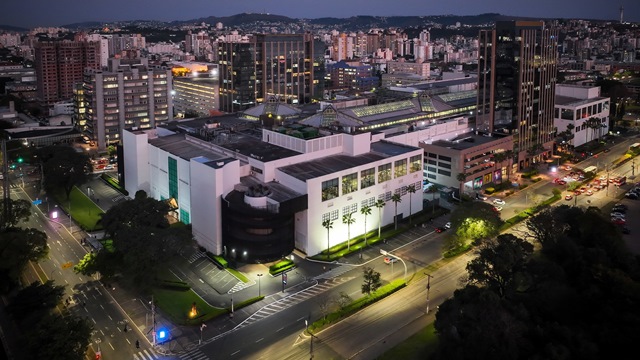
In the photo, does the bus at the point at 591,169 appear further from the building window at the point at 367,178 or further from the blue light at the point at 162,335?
the blue light at the point at 162,335

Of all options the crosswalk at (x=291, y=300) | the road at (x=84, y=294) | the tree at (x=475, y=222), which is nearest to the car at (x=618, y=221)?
the tree at (x=475, y=222)

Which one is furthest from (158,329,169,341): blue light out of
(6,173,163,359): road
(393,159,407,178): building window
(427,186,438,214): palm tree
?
(427,186,438,214): palm tree

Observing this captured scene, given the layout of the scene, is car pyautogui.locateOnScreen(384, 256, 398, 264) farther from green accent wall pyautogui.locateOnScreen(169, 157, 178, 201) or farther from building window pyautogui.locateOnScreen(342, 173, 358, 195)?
green accent wall pyautogui.locateOnScreen(169, 157, 178, 201)

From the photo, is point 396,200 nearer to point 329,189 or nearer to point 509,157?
point 329,189

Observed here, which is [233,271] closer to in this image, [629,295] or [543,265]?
[543,265]

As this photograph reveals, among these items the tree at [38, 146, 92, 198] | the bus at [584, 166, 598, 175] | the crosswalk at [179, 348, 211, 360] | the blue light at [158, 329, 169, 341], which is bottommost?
the crosswalk at [179, 348, 211, 360]

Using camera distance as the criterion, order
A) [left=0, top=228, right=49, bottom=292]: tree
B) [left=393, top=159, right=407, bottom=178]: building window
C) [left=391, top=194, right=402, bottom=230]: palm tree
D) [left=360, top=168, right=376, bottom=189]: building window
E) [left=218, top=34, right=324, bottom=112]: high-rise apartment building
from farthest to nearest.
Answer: [left=218, top=34, right=324, bottom=112]: high-rise apartment building
[left=393, top=159, right=407, bottom=178]: building window
[left=391, top=194, right=402, bottom=230]: palm tree
[left=360, top=168, right=376, bottom=189]: building window
[left=0, top=228, right=49, bottom=292]: tree
